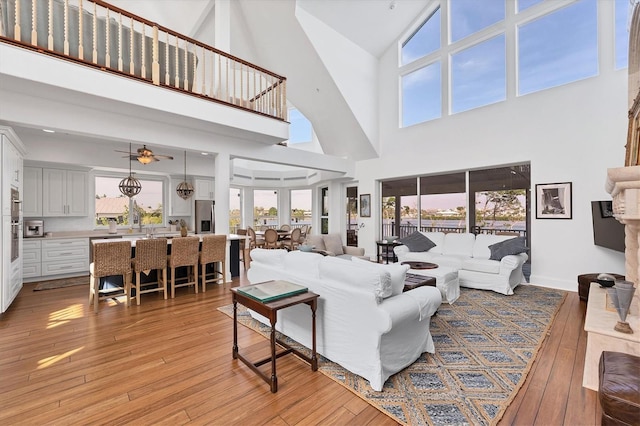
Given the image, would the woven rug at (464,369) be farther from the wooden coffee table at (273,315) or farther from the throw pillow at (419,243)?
the throw pillow at (419,243)

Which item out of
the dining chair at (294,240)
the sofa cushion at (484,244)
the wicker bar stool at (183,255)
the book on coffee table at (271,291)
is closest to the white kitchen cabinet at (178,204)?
the dining chair at (294,240)

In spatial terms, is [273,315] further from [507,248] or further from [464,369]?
[507,248]

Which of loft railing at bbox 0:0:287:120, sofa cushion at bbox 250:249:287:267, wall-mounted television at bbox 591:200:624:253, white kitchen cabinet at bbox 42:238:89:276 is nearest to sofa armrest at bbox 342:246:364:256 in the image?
loft railing at bbox 0:0:287:120

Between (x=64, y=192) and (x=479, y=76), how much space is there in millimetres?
9362

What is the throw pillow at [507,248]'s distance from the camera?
15.9 ft

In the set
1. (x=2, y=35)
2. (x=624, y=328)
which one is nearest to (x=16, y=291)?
(x=2, y=35)

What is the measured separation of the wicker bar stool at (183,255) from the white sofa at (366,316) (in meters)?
2.70

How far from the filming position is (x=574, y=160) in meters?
4.86

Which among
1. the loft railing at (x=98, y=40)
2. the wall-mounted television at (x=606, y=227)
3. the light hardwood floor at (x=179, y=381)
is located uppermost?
the loft railing at (x=98, y=40)

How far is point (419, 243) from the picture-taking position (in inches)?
238

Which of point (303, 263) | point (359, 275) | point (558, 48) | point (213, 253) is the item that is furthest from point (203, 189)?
point (558, 48)

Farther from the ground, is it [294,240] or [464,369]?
[294,240]

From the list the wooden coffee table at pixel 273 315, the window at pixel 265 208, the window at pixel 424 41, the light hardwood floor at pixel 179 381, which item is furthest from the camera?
the window at pixel 265 208

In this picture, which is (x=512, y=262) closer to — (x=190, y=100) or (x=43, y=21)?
(x=190, y=100)
